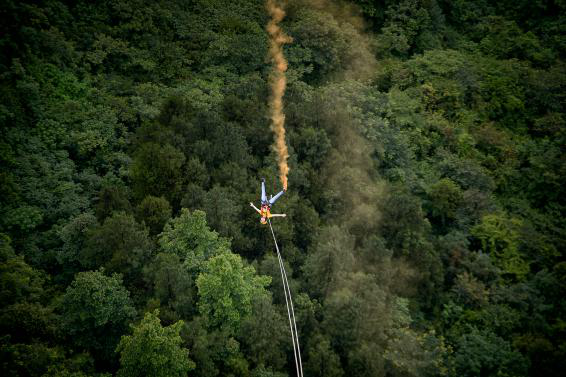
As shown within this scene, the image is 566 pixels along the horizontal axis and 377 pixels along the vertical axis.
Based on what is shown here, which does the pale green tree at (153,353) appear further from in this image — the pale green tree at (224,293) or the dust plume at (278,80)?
the dust plume at (278,80)

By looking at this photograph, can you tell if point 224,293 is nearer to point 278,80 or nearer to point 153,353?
point 153,353

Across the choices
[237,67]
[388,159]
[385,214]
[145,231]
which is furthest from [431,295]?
[237,67]

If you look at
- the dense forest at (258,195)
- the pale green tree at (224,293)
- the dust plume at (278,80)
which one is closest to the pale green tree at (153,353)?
the dense forest at (258,195)

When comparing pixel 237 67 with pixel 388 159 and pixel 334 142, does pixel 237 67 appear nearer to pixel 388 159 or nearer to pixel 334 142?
pixel 334 142

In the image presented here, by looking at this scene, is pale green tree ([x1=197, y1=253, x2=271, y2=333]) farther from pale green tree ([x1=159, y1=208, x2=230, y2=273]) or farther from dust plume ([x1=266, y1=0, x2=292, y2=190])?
dust plume ([x1=266, y1=0, x2=292, y2=190])

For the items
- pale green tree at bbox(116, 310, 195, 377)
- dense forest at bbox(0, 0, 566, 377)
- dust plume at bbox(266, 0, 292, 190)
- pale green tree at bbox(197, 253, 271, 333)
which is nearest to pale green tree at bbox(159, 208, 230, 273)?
dense forest at bbox(0, 0, 566, 377)

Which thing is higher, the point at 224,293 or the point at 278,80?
the point at 278,80

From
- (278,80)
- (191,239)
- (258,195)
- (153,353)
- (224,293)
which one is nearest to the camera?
(153,353)

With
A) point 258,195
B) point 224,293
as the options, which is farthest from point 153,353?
point 258,195

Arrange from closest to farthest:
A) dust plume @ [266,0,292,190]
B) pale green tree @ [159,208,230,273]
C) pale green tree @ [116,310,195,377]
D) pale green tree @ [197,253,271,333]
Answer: pale green tree @ [116,310,195,377] < pale green tree @ [197,253,271,333] < pale green tree @ [159,208,230,273] < dust plume @ [266,0,292,190]
